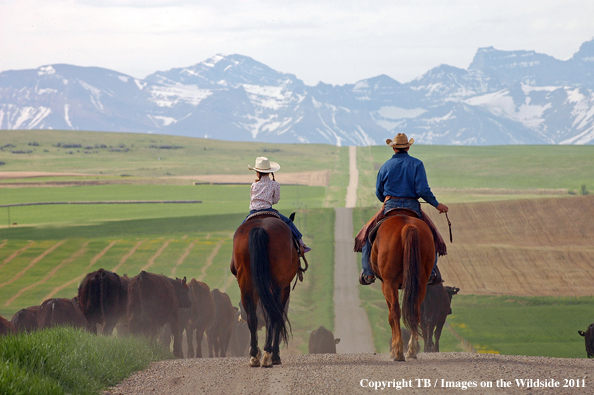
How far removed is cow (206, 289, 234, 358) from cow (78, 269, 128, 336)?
6471 mm

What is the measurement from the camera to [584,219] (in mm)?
77812

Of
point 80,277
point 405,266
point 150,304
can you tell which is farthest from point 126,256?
point 405,266

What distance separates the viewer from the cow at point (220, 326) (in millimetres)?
27375

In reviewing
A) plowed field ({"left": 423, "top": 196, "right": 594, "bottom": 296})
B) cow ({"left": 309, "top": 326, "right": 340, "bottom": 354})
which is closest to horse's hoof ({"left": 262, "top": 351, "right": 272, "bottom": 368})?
cow ({"left": 309, "top": 326, "right": 340, "bottom": 354})

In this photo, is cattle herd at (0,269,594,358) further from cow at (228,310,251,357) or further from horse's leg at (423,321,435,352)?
cow at (228,310,251,357)

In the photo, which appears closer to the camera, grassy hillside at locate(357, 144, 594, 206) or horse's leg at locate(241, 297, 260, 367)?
horse's leg at locate(241, 297, 260, 367)

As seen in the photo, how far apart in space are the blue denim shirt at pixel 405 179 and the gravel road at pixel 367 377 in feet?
10.0

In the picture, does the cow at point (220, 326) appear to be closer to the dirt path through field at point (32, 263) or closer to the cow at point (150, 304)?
the cow at point (150, 304)

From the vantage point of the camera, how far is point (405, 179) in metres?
12.8

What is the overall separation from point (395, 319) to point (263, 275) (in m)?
2.47

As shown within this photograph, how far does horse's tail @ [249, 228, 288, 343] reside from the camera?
1170 cm

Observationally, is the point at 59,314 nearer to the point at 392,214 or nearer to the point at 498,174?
the point at 392,214

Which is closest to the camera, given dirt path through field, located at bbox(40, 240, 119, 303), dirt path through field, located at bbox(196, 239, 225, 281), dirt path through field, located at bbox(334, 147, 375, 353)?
dirt path through field, located at bbox(334, 147, 375, 353)

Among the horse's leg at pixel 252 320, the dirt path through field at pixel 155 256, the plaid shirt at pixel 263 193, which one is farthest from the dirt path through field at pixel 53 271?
the horse's leg at pixel 252 320
